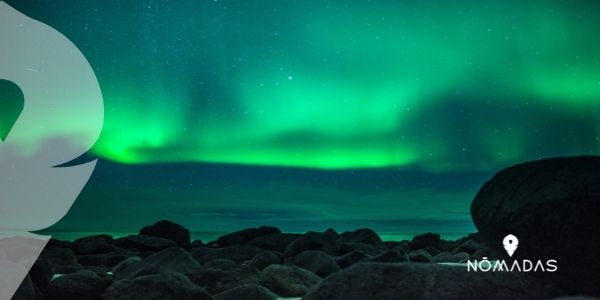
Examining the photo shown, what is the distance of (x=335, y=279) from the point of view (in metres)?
3.77

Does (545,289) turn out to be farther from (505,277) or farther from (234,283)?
(234,283)

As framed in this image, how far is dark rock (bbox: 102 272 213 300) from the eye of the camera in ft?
14.0

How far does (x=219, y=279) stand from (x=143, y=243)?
6.48 meters

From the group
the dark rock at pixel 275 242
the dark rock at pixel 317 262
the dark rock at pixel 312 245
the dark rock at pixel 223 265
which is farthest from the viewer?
the dark rock at pixel 275 242

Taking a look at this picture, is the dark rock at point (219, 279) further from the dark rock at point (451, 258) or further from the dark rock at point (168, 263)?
the dark rock at point (451, 258)

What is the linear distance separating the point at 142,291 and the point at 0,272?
43.7 inches

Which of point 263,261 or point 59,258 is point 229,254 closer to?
point 263,261

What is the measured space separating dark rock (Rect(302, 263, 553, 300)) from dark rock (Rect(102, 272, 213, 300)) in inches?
44.2

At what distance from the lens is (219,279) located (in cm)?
551

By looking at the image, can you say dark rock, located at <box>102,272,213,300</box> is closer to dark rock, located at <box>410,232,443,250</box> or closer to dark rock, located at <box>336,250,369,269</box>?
dark rock, located at <box>336,250,369,269</box>

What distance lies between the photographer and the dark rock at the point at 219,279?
17.7 feet

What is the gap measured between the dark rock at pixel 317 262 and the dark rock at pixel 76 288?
282cm

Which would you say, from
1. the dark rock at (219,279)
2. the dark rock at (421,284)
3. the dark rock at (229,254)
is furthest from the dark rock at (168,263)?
the dark rock at (421,284)

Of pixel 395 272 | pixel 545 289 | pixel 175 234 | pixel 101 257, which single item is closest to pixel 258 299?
pixel 395 272
